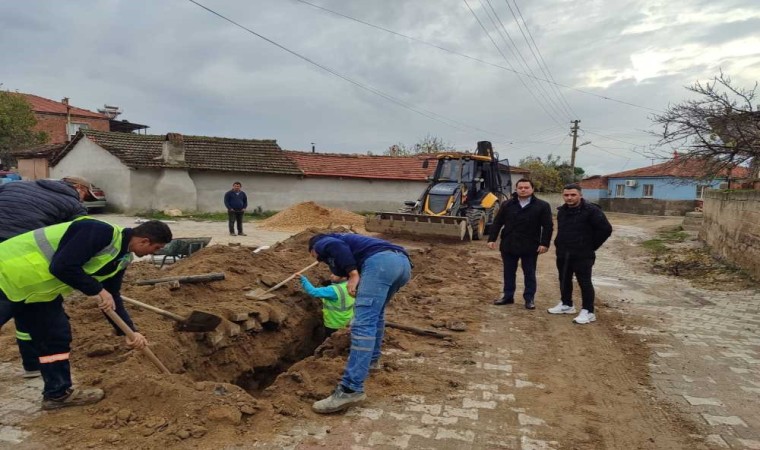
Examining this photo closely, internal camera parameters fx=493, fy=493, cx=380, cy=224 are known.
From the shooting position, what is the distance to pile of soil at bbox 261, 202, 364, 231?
59.7ft

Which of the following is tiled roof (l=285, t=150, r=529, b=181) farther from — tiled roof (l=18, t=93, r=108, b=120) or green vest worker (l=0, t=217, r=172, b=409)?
tiled roof (l=18, t=93, r=108, b=120)

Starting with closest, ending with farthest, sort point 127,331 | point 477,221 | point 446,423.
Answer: point 446,423 → point 127,331 → point 477,221

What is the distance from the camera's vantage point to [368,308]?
367cm

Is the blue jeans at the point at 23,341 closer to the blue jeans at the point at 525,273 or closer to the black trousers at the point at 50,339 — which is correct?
the black trousers at the point at 50,339

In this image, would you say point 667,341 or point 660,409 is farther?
point 667,341

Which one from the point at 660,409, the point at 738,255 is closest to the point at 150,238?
the point at 660,409

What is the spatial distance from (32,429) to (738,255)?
1169 cm

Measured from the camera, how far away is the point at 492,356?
477cm

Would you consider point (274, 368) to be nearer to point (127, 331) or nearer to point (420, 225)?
point (127, 331)

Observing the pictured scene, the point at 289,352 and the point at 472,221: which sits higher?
the point at 472,221

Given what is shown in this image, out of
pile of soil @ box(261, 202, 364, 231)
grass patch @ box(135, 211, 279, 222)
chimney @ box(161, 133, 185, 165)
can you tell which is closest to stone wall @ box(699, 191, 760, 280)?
pile of soil @ box(261, 202, 364, 231)

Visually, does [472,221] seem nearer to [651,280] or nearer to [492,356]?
[651,280]

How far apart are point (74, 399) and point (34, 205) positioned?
1767 mm

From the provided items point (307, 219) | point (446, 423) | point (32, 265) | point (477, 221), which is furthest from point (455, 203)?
point (32, 265)
